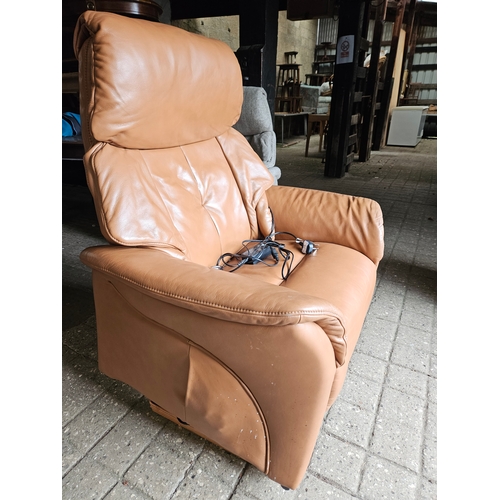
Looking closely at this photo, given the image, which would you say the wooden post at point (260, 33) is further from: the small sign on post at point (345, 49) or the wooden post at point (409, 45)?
the wooden post at point (409, 45)

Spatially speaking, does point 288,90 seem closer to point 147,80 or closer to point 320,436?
point 147,80

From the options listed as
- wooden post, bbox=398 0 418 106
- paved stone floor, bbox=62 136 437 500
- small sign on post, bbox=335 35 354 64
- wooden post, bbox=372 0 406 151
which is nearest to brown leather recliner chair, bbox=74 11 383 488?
paved stone floor, bbox=62 136 437 500

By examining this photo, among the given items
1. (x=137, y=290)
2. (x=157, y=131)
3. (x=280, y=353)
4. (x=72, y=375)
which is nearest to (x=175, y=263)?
(x=137, y=290)

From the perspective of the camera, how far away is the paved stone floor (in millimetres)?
988

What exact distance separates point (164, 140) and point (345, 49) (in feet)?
12.2

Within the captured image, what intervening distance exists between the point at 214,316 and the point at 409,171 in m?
4.95

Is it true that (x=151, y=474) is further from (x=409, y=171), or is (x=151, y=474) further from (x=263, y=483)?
(x=409, y=171)

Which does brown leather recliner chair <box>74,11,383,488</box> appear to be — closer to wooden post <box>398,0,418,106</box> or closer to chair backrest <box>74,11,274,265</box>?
chair backrest <box>74,11,274,265</box>

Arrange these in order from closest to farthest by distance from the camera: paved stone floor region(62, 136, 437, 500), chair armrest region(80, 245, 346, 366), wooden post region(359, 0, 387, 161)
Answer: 1. chair armrest region(80, 245, 346, 366)
2. paved stone floor region(62, 136, 437, 500)
3. wooden post region(359, 0, 387, 161)

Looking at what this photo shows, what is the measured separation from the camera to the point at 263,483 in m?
1.00

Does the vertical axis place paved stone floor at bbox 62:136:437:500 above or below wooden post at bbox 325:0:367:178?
below

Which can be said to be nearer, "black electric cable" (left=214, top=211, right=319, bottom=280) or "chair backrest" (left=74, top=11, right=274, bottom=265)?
"chair backrest" (left=74, top=11, right=274, bottom=265)

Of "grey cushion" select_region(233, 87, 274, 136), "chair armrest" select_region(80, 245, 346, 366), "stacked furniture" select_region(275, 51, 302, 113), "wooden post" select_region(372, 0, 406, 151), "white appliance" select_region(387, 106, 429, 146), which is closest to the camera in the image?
"chair armrest" select_region(80, 245, 346, 366)

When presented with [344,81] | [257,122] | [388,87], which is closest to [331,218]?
[257,122]
